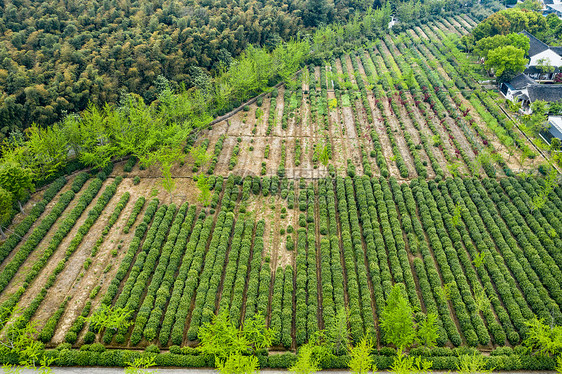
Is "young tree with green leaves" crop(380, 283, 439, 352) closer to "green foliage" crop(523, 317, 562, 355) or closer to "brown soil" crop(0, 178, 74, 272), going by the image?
"green foliage" crop(523, 317, 562, 355)

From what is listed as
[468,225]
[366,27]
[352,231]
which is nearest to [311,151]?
[352,231]

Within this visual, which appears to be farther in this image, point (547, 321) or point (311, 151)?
point (311, 151)

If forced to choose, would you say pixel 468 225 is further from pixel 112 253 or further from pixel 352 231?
pixel 112 253

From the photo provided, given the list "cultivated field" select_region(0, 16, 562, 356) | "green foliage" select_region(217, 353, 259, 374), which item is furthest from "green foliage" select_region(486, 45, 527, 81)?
"green foliage" select_region(217, 353, 259, 374)

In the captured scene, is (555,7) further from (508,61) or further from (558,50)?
(508,61)

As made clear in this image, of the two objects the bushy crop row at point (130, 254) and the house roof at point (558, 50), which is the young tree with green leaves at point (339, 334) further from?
the house roof at point (558, 50)

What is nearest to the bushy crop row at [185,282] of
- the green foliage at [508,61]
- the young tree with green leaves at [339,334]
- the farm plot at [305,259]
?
the farm plot at [305,259]

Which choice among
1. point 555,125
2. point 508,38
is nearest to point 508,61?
point 508,38
